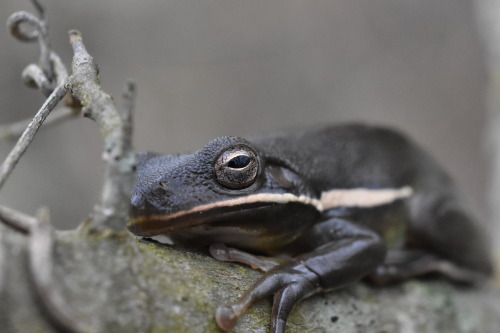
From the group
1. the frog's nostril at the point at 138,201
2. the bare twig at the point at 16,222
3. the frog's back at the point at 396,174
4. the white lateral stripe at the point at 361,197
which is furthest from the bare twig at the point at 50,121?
the white lateral stripe at the point at 361,197

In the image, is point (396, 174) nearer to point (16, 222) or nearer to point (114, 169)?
point (114, 169)

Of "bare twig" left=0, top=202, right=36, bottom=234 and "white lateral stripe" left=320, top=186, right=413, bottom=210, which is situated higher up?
"white lateral stripe" left=320, top=186, right=413, bottom=210

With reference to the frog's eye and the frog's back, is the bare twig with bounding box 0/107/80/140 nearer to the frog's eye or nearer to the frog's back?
the frog's eye

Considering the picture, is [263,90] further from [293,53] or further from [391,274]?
[391,274]

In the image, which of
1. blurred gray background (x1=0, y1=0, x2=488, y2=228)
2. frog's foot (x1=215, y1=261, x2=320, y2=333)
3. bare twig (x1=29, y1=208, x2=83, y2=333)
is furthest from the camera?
blurred gray background (x1=0, y1=0, x2=488, y2=228)

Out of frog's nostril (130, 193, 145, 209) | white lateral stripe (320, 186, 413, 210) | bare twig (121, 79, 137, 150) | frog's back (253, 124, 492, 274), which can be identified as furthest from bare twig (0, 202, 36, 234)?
white lateral stripe (320, 186, 413, 210)

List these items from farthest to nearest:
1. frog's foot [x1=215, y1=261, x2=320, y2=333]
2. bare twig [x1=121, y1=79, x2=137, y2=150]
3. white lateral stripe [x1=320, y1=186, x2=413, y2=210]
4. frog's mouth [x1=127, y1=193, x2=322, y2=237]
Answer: white lateral stripe [x1=320, y1=186, x2=413, y2=210] < frog's mouth [x1=127, y1=193, x2=322, y2=237] < frog's foot [x1=215, y1=261, x2=320, y2=333] < bare twig [x1=121, y1=79, x2=137, y2=150]

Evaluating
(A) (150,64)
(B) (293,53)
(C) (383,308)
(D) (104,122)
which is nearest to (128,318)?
(D) (104,122)
